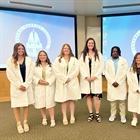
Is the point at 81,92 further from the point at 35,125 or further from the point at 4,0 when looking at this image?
the point at 4,0

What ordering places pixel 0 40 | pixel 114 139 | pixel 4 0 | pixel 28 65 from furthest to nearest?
pixel 0 40
pixel 4 0
pixel 28 65
pixel 114 139

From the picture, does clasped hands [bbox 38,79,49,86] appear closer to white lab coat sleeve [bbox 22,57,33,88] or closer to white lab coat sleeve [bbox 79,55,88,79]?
white lab coat sleeve [bbox 22,57,33,88]

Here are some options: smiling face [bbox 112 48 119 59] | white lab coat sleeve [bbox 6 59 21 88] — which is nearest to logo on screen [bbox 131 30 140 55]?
smiling face [bbox 112 48 119 59]

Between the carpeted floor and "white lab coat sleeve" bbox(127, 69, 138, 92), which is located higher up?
"white lab coat sleeve" bbox(127, 69, 138, 92)

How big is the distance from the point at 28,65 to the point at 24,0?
2128 mm

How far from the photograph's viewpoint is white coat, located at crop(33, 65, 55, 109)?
321cm

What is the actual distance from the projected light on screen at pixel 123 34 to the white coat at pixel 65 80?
115 inches

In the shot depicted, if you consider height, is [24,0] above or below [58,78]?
above

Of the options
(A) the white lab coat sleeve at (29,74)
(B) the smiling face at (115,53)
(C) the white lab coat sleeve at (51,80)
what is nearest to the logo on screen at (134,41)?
(B) the smiling face at (115,53)

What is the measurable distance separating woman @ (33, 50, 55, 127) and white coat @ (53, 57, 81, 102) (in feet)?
0.34

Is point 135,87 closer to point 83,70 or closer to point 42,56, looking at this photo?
point 83,70

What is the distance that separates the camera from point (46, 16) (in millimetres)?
5598

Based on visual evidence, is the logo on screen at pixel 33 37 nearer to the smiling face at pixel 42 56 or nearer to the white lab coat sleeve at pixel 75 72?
the smiling face at pixel 42 56

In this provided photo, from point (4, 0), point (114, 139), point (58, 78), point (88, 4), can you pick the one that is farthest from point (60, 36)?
point (114, 139)
